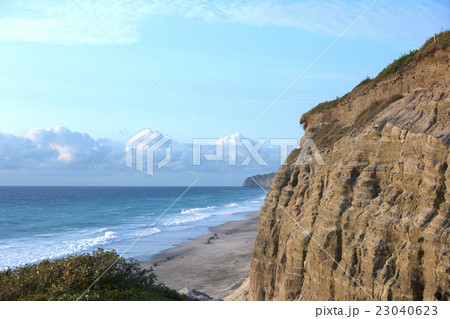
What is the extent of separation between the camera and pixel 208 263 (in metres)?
Answer: 35.9

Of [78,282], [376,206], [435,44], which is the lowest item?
[78,282]

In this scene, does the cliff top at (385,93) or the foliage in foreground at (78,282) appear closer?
the foliage in foreground at (78,282)

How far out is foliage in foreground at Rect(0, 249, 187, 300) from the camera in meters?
10.9

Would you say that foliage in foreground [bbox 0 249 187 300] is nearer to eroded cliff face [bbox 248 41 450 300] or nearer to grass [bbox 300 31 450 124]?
eroded cliff face [bbox 248 41 450 300]

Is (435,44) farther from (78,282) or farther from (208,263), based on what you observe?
(208,263)

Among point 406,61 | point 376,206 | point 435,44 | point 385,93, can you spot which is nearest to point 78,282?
point 376,206

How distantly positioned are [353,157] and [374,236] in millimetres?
3032

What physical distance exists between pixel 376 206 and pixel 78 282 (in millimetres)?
9231

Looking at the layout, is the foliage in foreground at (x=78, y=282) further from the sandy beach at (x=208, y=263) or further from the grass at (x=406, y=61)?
the sandy beach at (x=208, y=263)

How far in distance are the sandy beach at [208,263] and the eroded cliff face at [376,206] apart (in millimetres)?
11490

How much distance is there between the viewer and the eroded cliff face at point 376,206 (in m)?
10.7

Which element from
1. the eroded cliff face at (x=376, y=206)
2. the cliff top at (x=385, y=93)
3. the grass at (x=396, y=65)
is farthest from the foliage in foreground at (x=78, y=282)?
the grass at (x=396, y=65)

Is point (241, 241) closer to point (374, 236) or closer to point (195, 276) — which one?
point (195, 276)
